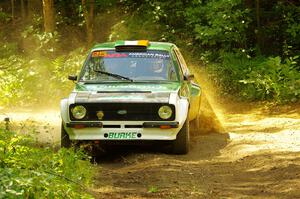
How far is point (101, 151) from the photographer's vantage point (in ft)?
30.9

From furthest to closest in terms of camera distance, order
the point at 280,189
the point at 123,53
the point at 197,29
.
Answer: the point at 197,29
the point at 123,53
the point at 280,189

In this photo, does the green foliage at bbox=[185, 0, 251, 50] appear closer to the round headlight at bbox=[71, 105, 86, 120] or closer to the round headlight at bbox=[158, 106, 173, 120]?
the round headlight at bbox=[158, 106, 173, 120]

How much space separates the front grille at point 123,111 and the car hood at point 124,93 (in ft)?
0.21

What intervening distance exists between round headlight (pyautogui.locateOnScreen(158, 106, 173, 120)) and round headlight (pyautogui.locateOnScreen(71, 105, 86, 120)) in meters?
1.11

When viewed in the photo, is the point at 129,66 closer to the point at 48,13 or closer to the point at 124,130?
the point at 124,130

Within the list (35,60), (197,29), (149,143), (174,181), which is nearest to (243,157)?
(149,143)

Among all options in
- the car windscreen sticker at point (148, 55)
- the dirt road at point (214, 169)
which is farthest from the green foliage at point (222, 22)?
the car windscreen sticker at point (148, 55)

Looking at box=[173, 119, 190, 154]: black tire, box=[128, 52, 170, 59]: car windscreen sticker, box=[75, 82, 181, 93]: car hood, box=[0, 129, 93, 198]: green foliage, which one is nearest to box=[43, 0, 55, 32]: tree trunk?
box=[128, 52, 170, 59]: car windscreen sticker

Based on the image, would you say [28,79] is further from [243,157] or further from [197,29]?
[243,157]

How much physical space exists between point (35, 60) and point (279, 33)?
8395 mm

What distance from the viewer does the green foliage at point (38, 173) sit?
453cm

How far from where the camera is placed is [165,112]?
8.60 metres

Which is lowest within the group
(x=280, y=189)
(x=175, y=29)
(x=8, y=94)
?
(x=8, y=94)

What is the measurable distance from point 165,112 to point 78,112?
4.18ft
